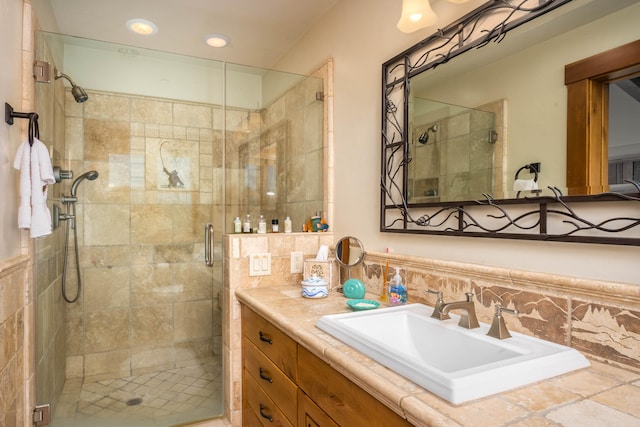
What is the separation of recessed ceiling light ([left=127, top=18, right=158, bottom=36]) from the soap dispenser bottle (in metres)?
2.34

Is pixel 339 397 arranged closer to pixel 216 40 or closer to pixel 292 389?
pixel 292 389

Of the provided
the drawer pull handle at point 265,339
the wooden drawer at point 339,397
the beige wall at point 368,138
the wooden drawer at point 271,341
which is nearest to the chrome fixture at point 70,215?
the wooden drawer at point 271,341

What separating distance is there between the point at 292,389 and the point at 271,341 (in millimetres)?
254

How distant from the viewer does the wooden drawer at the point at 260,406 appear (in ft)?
4.84

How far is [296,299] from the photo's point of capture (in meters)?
1.76

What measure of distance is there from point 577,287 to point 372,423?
2.21 feet

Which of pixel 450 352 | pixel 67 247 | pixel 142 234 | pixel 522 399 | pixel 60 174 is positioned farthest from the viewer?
pixel 142 234

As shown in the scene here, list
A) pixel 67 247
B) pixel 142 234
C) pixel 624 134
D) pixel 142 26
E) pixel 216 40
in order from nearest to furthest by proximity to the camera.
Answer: pixel 624 134 → pixel 67 247 → pixel 142 234 → pixel 142 26 → pixel 216 40

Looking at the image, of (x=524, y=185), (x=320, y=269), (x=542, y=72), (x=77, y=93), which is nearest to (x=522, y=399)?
(x=524, y=185)

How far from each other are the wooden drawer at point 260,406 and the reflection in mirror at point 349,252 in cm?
77

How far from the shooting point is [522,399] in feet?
2.57

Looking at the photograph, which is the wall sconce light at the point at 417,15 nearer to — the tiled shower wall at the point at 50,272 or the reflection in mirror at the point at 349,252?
the reflection in mirror at the point at 349,252

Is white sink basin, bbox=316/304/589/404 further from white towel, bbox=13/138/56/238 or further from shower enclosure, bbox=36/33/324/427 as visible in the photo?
white towel, bbox=13/138/56/238

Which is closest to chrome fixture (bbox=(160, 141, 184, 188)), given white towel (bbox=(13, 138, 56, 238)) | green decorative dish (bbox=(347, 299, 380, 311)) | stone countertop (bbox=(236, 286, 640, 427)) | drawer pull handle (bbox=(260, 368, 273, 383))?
white towel (bbox=(13, 138, 56, 238))
